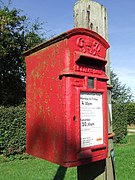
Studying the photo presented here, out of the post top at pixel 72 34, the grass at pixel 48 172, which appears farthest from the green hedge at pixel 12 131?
the post top at pixel 72 34

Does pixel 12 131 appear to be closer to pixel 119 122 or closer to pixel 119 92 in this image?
pixel 119 122

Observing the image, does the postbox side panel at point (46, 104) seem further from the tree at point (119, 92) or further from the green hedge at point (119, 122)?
the tree at point (119, 92)

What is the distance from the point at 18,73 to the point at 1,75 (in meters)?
0.94

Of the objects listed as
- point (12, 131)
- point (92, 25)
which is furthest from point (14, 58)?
point (92, 25)

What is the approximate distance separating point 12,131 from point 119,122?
558cm

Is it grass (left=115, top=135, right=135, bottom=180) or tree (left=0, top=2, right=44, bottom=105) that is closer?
grass (left=115, top=135, right=135, bottom=180)

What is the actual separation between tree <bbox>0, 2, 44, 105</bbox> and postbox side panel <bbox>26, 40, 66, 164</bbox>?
10.0 meters

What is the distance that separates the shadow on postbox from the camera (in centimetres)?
166

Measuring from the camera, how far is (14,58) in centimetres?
1277

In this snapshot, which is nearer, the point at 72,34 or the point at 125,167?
the point at 72,34

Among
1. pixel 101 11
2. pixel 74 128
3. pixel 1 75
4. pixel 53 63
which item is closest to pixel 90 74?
pixel 53 63

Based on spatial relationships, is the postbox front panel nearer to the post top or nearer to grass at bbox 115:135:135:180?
the post top

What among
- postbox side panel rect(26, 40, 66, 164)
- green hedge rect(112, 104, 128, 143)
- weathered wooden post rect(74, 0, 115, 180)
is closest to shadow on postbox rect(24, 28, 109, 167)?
postbox side panel rect(26, 40, 66, 164)

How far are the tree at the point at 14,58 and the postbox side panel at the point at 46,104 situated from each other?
10037mm
